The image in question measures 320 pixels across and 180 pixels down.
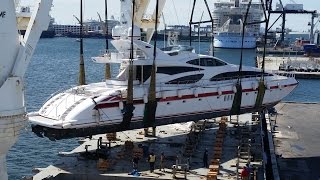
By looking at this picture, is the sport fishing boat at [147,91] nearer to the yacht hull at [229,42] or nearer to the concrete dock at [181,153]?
the concrete dock at [181,153]

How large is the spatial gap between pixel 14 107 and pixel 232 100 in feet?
65.7

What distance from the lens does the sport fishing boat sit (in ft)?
85.0

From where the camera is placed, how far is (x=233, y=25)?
171 meters

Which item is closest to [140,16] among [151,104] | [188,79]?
[188,79]

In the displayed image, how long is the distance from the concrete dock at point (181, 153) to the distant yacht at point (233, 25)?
130 meters

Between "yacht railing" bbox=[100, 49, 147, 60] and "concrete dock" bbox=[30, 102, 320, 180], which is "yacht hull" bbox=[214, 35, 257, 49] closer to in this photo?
"concrete dock" bbox=[30, 102, 320, 180]

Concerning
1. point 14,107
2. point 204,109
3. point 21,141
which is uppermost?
point 14,107

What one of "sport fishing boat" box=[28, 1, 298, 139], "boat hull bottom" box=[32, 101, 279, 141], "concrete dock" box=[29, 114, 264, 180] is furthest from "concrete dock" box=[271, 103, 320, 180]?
"boat hull bottom" box=[32, 101, 279, 141]

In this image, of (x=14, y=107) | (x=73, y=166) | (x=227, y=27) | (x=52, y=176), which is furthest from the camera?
(x=227, y=27)

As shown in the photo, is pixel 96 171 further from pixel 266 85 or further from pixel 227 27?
pixel 227 27

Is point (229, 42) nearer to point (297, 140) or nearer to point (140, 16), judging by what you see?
point (140, 16)

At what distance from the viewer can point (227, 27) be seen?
551 ft

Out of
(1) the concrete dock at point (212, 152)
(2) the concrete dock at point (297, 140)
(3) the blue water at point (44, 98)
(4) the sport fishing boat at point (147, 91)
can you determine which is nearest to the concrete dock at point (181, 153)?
(1) the concrete dock at point (212, 152)

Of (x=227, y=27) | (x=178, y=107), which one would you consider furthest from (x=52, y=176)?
(x=227, y=27)
